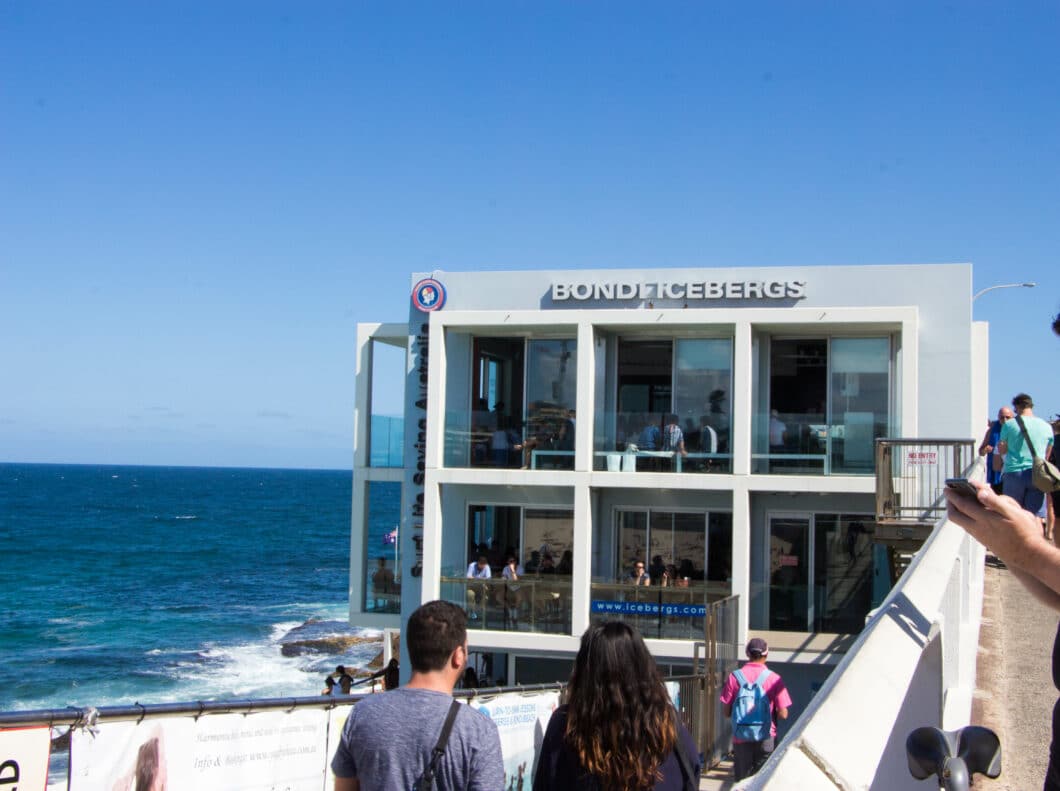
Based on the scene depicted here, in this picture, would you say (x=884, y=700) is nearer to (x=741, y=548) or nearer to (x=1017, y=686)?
(x=1017, y=686)

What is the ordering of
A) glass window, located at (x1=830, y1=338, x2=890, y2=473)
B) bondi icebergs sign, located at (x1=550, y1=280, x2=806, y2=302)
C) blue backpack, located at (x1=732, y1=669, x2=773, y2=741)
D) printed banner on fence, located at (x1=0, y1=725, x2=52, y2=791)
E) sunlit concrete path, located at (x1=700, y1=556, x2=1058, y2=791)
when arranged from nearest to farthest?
printed banner on fence, located at (x1=0, y1=725, x2=52, y2=791), sunlit concrete path, located at (x1=700, y1=556, x2=1058, y2=791), blue backpack, located at (x1=732, y1=669, x2=773, y2=741), glass window, located at (x1=830, y1=338, x2=890, y2=473), bondi icebergs sign, located at (x1=550, y1=280, x2=806, y2=302)

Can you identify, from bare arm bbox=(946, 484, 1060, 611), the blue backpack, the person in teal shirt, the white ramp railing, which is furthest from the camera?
the person in teal shirt

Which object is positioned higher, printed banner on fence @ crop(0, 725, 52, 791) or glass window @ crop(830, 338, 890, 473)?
glass window @ crop(830, 338, 890, 473)

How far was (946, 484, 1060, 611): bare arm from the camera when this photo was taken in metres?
2.59

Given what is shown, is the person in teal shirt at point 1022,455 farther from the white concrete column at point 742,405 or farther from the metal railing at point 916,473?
the white concrete column at point 742,405

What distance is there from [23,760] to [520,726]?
11.1 ft

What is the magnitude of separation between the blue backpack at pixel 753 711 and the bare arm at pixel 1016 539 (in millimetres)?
7879

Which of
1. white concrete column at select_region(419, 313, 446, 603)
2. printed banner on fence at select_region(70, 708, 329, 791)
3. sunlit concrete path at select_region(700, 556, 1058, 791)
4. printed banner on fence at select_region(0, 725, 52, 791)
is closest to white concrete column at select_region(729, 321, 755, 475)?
white concrete column at select_region(419, 313, 446, 603)

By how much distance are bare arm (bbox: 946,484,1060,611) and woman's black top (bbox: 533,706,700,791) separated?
1298mm

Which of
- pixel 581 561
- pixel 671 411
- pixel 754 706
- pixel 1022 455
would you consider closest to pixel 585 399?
pixel 671 411

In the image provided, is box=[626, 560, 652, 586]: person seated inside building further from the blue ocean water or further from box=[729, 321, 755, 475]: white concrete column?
Answer: the blue ocean water

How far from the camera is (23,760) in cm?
481

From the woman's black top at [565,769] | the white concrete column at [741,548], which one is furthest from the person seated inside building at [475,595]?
the woman's black top at [565,769]

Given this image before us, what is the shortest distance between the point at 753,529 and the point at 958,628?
15.5m
